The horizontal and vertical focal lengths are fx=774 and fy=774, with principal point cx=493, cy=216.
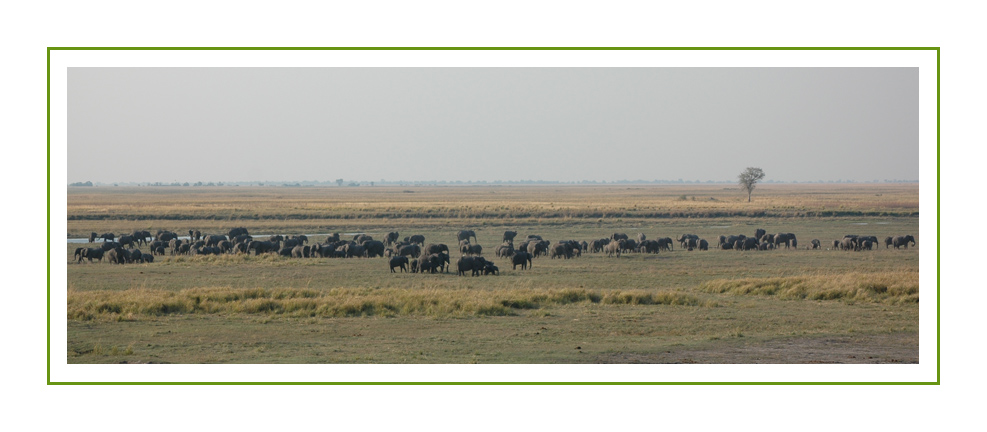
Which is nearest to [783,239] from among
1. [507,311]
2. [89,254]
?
[507,311]

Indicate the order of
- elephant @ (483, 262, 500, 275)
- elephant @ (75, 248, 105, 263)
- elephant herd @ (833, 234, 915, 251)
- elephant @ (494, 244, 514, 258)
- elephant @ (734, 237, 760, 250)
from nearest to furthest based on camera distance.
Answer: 1. elephant @ (483, 262, 500, 275)
2. elephant @ (75, 248, 105, 263)
3. elephant @ (494, 244, 514, 258)
4. elephant herd @ (833, 234, 915, 251)
5. elephant @ (734, 237, 760, 250)

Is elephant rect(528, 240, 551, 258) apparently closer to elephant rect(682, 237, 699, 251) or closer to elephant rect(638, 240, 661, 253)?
elephant rect(638, 240, 661, 253)

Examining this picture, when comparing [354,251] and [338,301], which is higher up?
[354,251]

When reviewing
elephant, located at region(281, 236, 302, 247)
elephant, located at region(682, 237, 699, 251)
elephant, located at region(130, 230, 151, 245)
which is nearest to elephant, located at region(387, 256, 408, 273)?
elephant, located at region(281, 236, 302, 247)

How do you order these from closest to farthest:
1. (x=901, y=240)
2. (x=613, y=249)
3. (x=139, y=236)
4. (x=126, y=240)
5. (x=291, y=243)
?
(x=613, y=249) < (x=291, y=243) < (x=901, y=240) < (x=126, y=240) < (x=139, y=236)

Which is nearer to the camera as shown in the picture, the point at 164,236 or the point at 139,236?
the point at 164,236

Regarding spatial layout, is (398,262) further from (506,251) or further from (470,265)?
(506,251)

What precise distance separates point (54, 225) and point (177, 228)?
54939 millimetres

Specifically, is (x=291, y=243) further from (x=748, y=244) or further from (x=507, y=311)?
(x=748, y=244)

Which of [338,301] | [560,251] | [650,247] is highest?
[650,247]

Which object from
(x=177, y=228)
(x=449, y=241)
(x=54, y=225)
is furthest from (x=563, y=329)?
(x=177, y=228)

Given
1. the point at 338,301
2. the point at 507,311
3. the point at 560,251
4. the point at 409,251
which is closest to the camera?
the point at 507,311

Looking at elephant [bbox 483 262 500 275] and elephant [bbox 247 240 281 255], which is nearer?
elephant [bbox 483 262 500 275]

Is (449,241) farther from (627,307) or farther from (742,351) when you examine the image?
(742,351)
